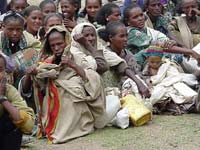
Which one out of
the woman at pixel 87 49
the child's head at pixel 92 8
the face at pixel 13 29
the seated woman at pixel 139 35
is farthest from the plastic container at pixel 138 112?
the child's head at pixel 92 8

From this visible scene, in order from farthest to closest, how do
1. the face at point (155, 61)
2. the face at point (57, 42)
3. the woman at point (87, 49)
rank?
the face at point (155, 61) → the woman at point (87, 49) → the face at point (57, 42)

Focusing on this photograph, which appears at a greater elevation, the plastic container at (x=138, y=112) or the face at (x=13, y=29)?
the face at (x=13, y=29)

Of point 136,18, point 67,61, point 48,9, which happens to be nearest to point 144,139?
point 67,61

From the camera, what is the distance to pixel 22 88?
5.76 m

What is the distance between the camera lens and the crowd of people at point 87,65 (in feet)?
17.8

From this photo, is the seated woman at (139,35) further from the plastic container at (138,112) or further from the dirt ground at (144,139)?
the dirt ground at (144,139)

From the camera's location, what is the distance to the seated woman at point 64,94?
543cm

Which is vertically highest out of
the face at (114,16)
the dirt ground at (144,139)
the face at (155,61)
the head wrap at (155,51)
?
the face at (114,16)

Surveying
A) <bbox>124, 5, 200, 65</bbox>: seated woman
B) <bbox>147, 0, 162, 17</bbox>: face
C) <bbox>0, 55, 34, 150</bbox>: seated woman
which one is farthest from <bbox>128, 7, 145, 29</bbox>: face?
<bbox>0, 55, 34, 150</bbox>: seated woman

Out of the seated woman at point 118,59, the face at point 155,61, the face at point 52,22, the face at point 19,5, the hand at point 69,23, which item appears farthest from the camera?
the face at point 19,5

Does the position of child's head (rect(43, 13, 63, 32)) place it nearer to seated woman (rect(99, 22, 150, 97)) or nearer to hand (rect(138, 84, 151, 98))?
seated woman (rect(99, 22, 150, 97))

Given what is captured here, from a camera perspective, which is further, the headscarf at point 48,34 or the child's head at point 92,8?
the child's head at point 92,8

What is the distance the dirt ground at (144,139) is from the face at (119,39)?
107 centimetres

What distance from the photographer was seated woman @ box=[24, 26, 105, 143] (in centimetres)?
543
